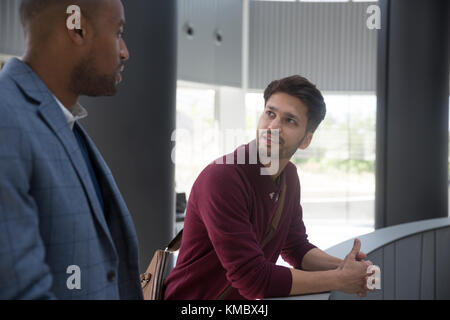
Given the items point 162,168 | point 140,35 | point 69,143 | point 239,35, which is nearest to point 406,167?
point 162,168

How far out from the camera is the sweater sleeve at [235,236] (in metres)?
1.42

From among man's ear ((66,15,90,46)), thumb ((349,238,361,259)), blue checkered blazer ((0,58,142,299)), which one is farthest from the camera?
thumb ((349,238,361,259))

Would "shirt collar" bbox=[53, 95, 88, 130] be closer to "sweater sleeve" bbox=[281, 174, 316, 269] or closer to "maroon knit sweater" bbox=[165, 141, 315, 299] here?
"maroon knit sweater" bbox=[165, 141, 315, 299]

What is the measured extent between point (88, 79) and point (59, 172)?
0.24 m

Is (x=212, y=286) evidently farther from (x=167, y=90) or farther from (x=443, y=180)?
(x=443, y=180)

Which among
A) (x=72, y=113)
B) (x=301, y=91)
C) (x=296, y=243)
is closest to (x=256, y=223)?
(x=296, y=243)

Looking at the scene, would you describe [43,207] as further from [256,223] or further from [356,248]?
[356,248]

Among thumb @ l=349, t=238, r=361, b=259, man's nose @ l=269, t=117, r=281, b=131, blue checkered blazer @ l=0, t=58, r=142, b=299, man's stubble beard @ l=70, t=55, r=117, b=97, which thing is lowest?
thumb @ l=349, t=238, r=361, b=259

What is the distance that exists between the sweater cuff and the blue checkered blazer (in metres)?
0.61

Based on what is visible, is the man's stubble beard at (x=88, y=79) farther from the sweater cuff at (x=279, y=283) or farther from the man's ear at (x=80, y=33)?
the sweater cuff at (x=279, y=283)

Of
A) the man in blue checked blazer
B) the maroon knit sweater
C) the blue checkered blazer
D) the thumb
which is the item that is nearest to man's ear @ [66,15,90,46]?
the man in blue checked blazer

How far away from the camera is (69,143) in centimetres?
89

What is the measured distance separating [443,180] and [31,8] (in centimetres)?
395

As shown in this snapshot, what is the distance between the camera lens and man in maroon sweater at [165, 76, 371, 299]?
1.43m
